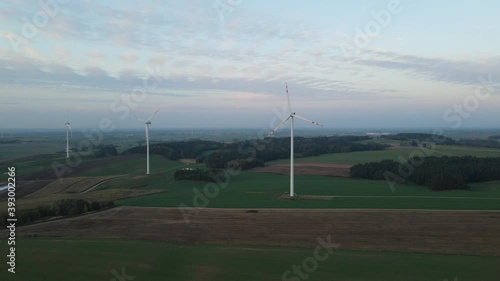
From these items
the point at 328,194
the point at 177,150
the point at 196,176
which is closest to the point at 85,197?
A: the point at 196,176

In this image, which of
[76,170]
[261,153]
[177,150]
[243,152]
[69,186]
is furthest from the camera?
[177,150]

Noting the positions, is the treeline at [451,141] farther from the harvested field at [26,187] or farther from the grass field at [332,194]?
the harvested field at [26,187]

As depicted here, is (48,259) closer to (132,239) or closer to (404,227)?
(132,239)

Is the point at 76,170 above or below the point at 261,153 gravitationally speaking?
below

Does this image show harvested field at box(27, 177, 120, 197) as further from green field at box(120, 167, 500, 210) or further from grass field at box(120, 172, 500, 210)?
grass field at box(120, 172, 500, 210)

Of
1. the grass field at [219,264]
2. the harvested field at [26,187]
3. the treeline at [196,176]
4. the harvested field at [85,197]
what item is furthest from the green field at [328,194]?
the grass field at [219,264]

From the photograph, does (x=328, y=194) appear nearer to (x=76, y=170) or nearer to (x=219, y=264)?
(x=219, y=264)

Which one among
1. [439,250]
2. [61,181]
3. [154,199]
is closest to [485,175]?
[439,250]
